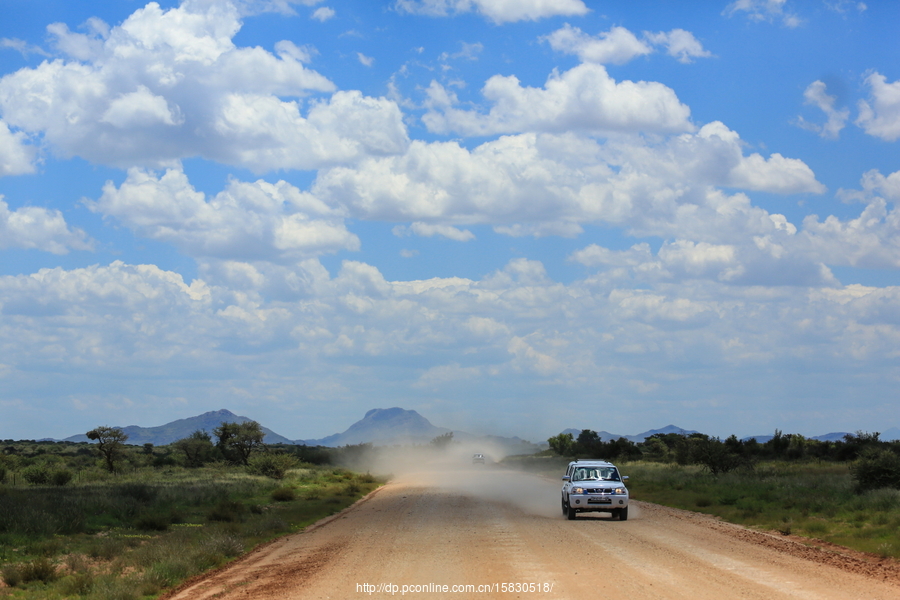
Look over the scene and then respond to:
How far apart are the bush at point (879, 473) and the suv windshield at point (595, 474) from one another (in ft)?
36.8

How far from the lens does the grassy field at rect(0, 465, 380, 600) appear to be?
590 inches

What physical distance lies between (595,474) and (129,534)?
1412 cm

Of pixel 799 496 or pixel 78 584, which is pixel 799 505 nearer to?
pixel 799 496

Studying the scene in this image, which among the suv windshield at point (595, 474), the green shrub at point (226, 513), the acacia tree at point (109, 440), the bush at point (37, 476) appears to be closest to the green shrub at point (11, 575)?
the green shrub at point (226, 513)

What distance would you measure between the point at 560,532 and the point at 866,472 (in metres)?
16.8

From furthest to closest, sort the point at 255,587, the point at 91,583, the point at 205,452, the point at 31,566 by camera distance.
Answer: the point at 205,452
the point at 31,566
the point at 91,583
the point at 255,587

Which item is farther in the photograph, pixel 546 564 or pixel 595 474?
pixel 595 474

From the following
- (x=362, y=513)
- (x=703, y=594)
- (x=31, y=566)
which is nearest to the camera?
(x=703, y=594)

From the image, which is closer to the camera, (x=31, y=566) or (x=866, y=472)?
(x=31, y=566)

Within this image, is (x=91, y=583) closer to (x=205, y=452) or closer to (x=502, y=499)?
(x=502, y=499)

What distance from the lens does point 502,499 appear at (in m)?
35.5

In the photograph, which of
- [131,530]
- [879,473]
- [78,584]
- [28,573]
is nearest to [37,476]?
[131,530]

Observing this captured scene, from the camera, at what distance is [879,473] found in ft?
101

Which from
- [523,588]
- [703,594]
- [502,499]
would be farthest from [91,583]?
[502,499]
